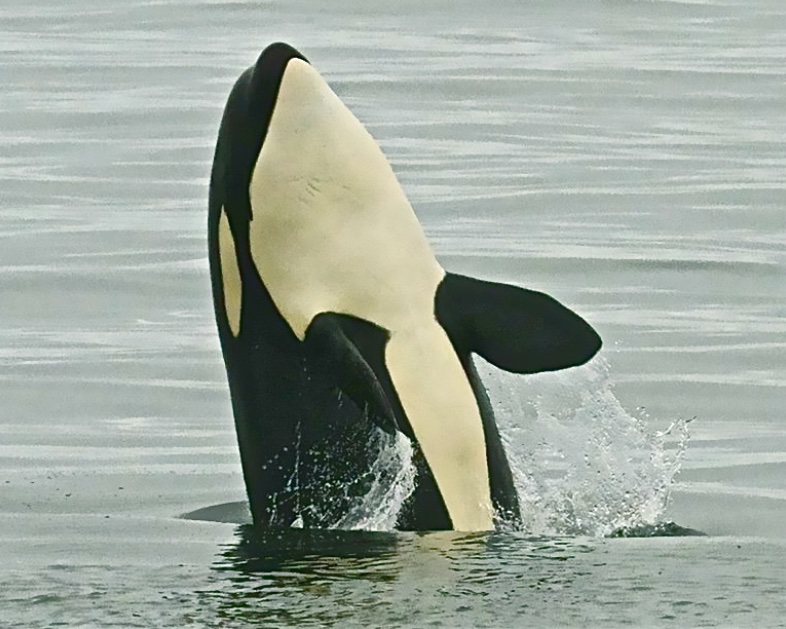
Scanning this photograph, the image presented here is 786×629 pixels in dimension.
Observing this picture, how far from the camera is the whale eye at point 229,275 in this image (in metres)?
8.51

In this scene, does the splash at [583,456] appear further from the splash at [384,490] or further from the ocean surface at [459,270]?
the splash at [384,490]

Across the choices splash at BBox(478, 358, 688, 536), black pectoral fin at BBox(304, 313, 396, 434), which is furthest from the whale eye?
splash at BBox(478, 358, 688, 536)

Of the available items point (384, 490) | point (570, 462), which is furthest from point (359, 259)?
point (570, 462)

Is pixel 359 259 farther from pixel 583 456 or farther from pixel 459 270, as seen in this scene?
pixel 459 270

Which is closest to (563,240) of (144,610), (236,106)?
(236,106)

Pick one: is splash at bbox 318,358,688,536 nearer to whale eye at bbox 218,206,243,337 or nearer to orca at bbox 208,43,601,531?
orca at bbox 208,43,601,531

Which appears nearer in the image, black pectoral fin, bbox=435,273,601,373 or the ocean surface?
the ocean surface

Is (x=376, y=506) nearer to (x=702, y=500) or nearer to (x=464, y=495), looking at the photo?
(x=464, y=495)

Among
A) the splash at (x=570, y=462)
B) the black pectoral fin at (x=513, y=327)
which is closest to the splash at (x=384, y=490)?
the splash at (x=570, y=462)

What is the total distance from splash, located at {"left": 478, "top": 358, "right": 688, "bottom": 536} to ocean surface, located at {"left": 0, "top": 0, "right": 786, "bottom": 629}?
1.0 inches

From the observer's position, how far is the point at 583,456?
429 inches

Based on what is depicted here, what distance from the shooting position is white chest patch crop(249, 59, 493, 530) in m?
8.51

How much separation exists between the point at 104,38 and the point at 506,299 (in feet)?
72.8

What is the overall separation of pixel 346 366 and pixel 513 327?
749 millimetres
